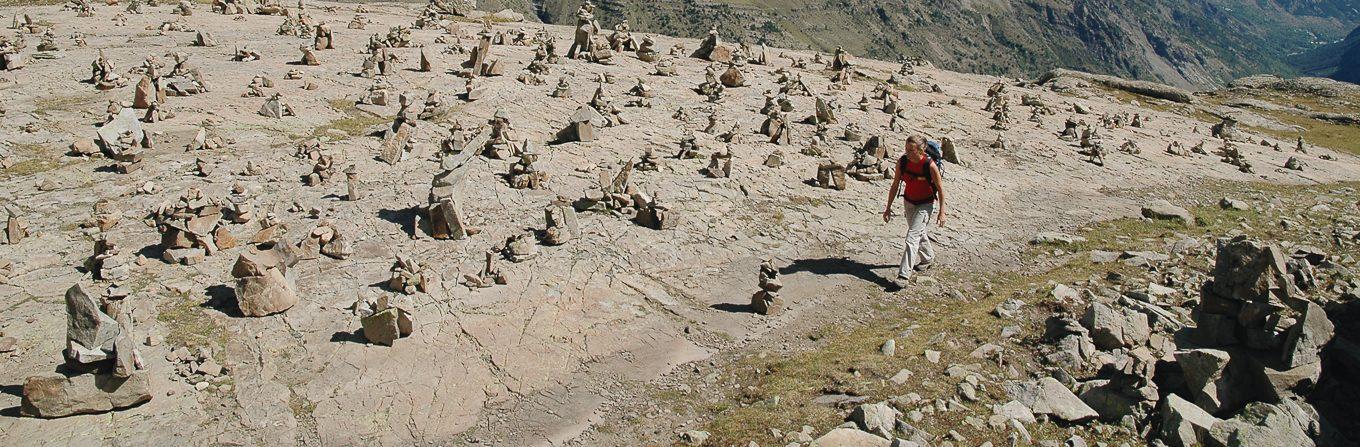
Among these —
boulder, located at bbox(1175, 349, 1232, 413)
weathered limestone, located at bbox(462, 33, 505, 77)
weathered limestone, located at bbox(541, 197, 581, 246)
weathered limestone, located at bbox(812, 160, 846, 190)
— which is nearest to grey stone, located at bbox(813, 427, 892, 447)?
boulder, located at bbox(1175, 349, 1232, 413)

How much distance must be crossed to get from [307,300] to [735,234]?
922 cm

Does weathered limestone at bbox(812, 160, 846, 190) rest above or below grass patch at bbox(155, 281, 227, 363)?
above

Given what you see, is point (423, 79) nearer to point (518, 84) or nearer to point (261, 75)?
point (518, 84)

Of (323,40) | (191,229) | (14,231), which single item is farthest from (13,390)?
(323,40)

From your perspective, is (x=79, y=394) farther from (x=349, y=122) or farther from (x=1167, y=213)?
(x=1167, y=213)

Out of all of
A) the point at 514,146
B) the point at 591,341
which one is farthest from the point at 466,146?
the point at 591,341

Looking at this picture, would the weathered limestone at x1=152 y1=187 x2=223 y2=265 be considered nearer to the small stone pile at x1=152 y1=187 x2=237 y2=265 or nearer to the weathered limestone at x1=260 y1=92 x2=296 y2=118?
the small stone pile at x1=152 y1=187 x2=237 y2=265

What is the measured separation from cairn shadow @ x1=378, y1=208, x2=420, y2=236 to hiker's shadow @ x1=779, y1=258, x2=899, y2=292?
26.4ft

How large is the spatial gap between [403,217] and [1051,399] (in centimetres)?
1318

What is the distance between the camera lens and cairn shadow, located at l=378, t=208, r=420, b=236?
16.4m

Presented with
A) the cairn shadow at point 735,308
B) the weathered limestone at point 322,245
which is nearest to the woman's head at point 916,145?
the cairn shadow at point 735,308

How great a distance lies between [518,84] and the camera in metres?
27.9

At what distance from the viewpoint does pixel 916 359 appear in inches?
480

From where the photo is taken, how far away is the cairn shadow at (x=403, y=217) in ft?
53.9
